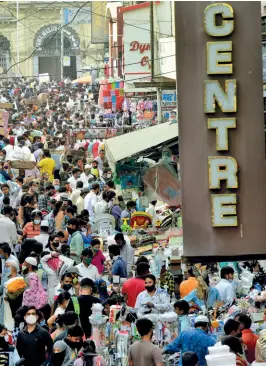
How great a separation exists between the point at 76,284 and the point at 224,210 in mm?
4084

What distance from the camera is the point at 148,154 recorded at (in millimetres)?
22641

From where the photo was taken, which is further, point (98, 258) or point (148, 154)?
point (148, 154)

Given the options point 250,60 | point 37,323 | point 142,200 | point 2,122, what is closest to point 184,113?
point 250,60

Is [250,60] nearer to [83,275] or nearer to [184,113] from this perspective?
[184,113]

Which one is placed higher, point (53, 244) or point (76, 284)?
point (53, 244)

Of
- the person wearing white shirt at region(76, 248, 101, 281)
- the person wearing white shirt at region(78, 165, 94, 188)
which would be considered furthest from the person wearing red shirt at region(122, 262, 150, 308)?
the person wearing white shirt at region(78, 165, 94, 188)

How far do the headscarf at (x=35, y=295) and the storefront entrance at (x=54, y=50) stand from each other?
77900 mm

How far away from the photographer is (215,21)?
36.6 feet

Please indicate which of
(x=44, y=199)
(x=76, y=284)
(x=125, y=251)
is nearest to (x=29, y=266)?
(x=76, y=284)

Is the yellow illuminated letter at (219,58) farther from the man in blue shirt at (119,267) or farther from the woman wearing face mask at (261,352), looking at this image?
the man in blue shirt at (119,267)

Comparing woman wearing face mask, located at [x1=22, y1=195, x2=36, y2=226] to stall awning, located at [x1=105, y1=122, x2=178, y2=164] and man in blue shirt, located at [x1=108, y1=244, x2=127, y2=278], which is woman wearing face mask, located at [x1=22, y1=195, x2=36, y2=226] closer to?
stall awning, located at [x1=105, y1=122, x2=178, y2=164]

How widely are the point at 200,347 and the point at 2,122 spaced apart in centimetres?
2034

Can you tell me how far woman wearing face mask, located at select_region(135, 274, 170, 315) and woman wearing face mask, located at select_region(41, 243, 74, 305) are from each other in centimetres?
191

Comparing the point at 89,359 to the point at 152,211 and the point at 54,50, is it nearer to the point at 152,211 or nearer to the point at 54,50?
the point at 152,211
